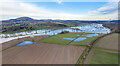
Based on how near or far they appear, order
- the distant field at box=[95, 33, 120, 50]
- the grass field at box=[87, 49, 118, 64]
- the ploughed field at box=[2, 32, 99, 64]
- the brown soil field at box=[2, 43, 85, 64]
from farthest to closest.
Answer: the distant field at box=[95, 33, 120, 50] → the ploughed field at box=[2, 32, 99, 64] → the brown soil field at box=[2, 43, 85, 64] → the grass field at box=[87, 49, 118, 64]

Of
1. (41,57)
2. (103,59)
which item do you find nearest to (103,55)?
(103,59)

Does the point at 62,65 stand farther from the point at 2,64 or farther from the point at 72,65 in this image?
the point at 2,64

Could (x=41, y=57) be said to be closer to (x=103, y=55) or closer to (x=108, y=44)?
(x=103, y=55)

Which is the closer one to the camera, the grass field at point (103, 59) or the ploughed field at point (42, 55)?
the grass field at point (103, 59)

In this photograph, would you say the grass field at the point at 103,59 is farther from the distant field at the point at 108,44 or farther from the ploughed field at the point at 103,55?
the distant field at the point at 108,44

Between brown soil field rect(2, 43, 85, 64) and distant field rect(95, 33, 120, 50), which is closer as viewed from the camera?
brown soil field rect(2, 43, 85, 64)

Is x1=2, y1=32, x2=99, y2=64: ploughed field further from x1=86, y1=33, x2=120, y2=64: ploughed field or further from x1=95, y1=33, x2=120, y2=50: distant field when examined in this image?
x1=95, y1=33, x2=120, y2=50: distant field

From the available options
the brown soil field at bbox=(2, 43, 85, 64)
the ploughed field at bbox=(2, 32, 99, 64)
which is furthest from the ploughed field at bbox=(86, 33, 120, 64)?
the brown soil field at bbox=(2, 43, 85, 64)

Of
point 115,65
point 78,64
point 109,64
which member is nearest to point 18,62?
point 78,64

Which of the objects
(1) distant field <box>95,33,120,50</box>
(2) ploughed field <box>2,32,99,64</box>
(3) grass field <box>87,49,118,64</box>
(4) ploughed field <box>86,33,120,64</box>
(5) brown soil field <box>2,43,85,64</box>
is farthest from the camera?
(1) distant field <box>95,33,120,50</box>

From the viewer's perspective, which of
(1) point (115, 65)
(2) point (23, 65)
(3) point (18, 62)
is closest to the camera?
(1) point (115, 65)

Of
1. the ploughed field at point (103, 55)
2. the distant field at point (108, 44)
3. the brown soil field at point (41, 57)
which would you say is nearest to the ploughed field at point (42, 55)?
the brown soil field at point (41, 57)
